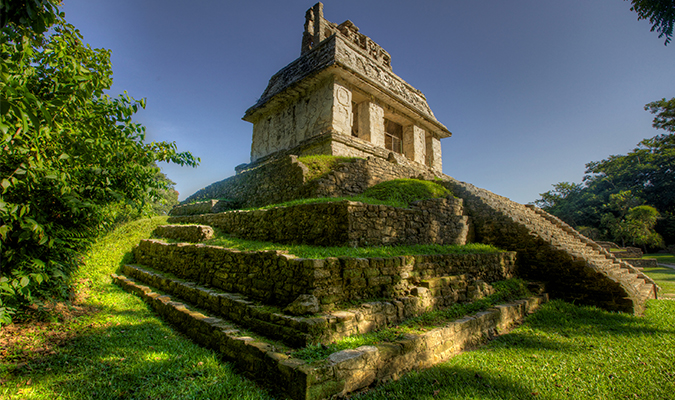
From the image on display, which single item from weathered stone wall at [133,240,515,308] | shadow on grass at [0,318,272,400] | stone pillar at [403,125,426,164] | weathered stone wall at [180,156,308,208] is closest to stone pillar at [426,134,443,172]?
stone pillar at [403,125,426,164]

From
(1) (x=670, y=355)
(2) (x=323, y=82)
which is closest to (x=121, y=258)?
(2) (x=323, y=82)

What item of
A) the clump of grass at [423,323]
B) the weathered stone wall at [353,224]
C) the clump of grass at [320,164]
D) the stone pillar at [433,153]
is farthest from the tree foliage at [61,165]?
the stone pillar at [433,153]

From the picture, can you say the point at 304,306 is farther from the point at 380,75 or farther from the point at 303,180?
the point at 380,75

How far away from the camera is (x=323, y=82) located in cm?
1138

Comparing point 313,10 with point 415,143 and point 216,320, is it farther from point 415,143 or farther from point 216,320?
point 216,320

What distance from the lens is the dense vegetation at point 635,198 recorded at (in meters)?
22.3

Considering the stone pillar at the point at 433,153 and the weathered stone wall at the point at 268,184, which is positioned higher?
the stone pillar at the point at 433,153

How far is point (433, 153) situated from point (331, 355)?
14426 mm

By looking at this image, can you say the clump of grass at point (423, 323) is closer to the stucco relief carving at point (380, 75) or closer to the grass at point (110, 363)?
the grass at point (110, 363)

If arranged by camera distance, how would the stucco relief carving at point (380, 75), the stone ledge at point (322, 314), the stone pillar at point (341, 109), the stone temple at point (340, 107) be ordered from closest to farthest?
the stone ledge at point (322, 314) → the stone pillar at point (341, 109) → the stone temple at point (340, 107) → the stucco relief carving at point (380, 75)

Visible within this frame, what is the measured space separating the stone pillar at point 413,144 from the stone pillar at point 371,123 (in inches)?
101

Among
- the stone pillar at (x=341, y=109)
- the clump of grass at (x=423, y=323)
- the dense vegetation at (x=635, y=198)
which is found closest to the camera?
the clump of grass at (x=423, y=323)

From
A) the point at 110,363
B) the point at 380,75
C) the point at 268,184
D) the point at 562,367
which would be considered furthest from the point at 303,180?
the point at 380,75

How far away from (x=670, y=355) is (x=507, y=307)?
6.78 ft
